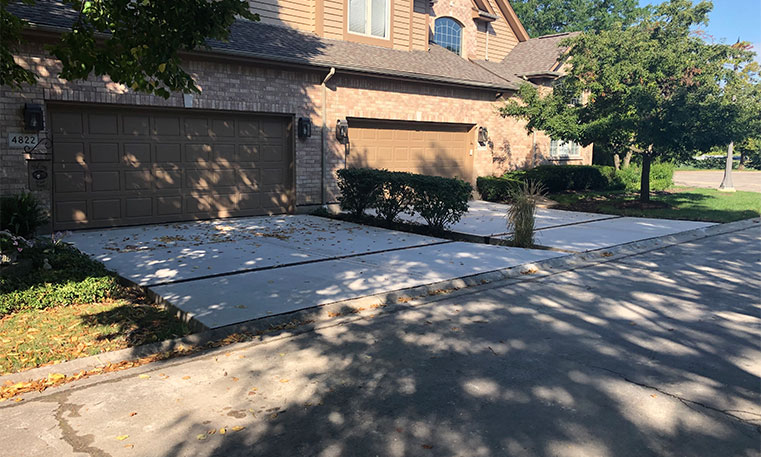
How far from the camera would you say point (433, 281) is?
27.0 feet

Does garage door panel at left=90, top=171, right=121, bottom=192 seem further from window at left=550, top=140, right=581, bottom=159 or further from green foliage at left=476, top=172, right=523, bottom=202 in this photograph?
window at left=550, top=140, right=581, bottom=159

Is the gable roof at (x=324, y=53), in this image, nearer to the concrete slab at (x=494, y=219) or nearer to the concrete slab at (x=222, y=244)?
the concrete slab at (x=222, y=244)

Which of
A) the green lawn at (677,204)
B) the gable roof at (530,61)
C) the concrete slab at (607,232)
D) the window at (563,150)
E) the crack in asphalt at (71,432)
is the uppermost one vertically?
the gable roof at (530,61)

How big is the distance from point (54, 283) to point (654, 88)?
15.4 metres

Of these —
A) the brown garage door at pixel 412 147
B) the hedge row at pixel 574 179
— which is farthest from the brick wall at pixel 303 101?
the hedge row at pixel 574 179

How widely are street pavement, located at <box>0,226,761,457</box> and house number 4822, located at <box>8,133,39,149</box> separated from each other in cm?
836

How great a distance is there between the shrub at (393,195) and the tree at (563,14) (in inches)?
1616

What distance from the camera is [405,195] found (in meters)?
13.1

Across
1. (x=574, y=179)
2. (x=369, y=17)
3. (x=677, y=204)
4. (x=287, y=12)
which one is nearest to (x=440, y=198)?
(x=287, y=12)

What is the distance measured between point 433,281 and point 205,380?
403cm

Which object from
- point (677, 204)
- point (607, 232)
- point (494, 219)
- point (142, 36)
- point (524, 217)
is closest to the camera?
point (142, 36)

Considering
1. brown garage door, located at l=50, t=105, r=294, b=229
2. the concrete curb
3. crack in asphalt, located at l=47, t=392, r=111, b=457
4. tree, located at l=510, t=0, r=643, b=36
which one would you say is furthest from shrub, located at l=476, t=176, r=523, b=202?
tree, located at l=510, t=0, r=643, b=36

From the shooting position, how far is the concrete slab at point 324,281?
679 cm

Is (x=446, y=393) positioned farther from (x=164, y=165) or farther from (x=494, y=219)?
(x=494, y=219)
